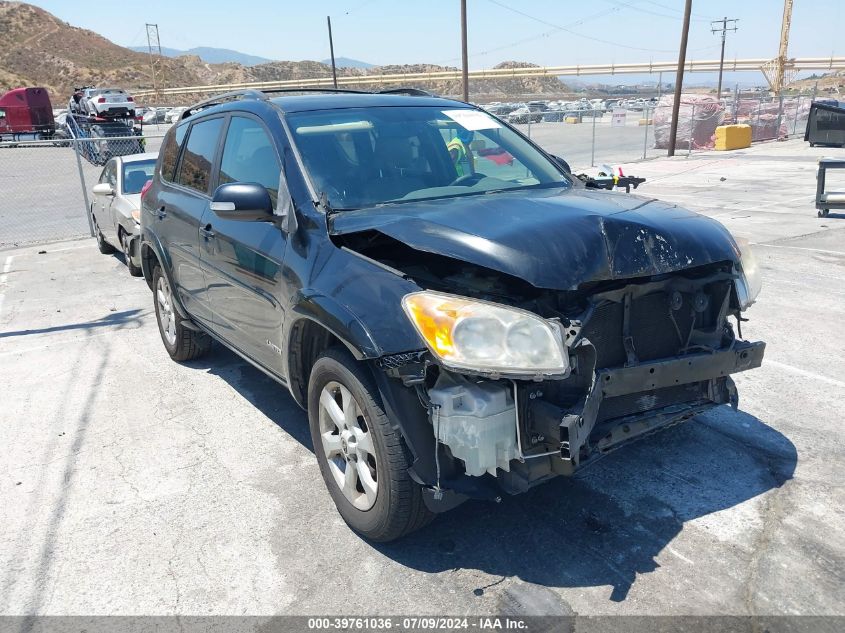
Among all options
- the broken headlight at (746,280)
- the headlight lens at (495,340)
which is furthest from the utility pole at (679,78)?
the headlight lens at (495,340)

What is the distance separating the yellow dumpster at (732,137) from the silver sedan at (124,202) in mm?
21427

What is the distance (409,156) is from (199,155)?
1.75m

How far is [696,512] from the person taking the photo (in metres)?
3.33

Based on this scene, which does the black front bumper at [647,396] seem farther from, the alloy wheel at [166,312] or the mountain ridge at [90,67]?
the mountain ridge at [90,67]

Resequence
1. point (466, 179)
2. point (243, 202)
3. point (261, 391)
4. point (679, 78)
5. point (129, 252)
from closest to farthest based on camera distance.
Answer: point (243, 202)
point (466, 179)
point (261, 391)
point (129, 252)
point (679, 78)

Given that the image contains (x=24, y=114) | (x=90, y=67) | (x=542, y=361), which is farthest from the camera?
(x=90, y=67)

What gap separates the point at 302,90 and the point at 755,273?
10.3 feet

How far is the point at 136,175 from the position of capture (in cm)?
980

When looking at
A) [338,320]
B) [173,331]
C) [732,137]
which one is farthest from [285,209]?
[732,137]

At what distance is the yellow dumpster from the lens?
81.8ft

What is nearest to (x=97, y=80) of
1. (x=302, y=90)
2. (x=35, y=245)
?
(x=35, y=245)

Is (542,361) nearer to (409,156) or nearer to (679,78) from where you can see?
(409,156)

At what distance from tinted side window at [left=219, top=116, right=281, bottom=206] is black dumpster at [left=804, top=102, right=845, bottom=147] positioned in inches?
603

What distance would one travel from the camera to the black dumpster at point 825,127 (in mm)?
15618
